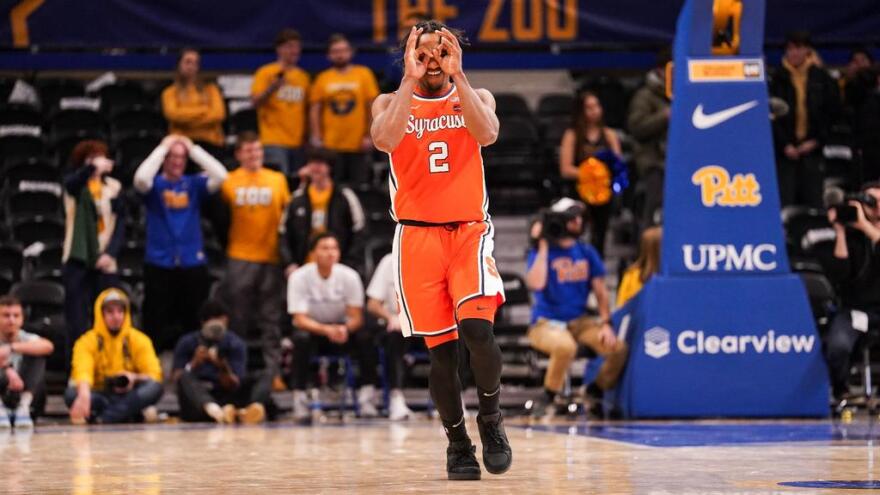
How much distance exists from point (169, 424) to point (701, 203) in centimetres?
473

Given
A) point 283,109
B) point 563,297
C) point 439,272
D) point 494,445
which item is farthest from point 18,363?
point 494,445

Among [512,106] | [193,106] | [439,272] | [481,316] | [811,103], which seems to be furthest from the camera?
[512,106]

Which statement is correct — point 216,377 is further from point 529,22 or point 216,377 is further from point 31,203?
point 529,22

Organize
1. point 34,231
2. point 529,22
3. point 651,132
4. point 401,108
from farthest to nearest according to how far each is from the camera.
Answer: point 529,22
point 34,231
point 651,132
point 401,108

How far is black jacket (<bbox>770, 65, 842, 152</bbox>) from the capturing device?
1377 centimetres

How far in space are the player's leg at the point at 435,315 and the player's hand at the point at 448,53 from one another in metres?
0.73

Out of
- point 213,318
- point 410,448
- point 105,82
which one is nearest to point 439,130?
point 410,448

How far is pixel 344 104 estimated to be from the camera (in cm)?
1384

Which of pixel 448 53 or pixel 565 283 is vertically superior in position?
pixel 448 53

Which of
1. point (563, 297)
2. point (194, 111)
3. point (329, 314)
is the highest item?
point (194, 111)

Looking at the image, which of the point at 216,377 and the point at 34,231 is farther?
the point at 34,231

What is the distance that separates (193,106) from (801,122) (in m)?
6.00

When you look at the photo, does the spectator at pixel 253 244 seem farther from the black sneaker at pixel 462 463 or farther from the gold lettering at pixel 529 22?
the black sneaker at pixel 462 463

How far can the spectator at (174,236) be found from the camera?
41.4ft
